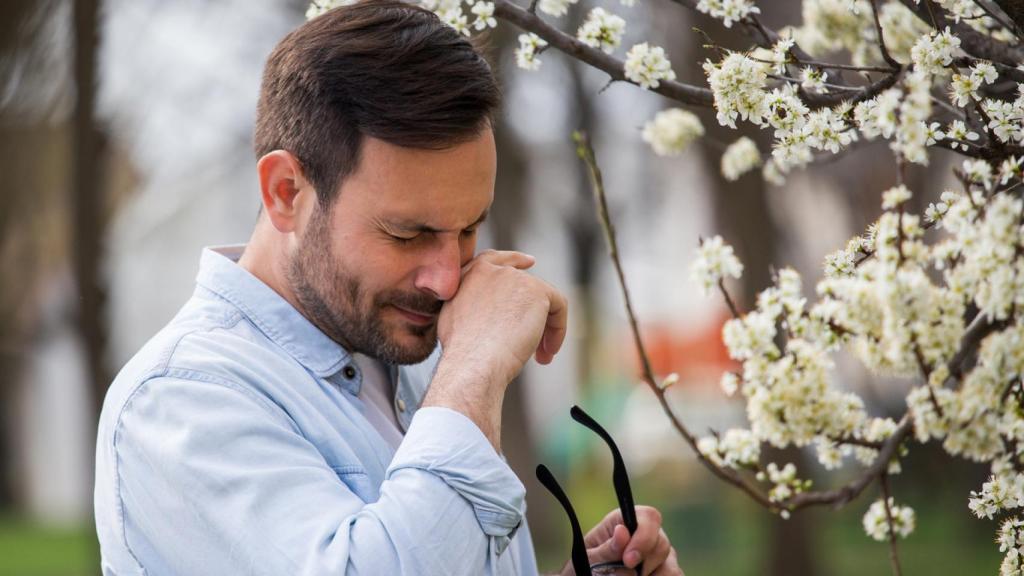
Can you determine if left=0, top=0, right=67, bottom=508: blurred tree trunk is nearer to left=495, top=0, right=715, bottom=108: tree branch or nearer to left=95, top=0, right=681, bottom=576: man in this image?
left=95, top=0, right=681, bottom=576: man

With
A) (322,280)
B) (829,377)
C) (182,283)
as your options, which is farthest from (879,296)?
(182,283)

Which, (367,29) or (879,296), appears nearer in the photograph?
(879,296)

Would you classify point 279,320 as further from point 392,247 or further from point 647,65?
point 647,65

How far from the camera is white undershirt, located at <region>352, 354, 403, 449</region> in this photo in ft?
7.43

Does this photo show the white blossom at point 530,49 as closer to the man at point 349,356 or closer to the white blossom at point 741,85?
the man at point 349,356

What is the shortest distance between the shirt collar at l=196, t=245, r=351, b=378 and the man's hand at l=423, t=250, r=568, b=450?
9.3 inches

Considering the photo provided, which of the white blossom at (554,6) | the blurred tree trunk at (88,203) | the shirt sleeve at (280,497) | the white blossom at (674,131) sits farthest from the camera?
the blurred tree trunk at (88,203)

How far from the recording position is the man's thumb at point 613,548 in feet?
7.21

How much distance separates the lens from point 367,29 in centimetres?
221

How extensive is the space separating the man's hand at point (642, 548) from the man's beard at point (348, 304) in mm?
501

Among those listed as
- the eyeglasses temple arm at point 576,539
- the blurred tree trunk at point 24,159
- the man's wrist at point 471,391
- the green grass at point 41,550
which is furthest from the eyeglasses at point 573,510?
the green grass at point 41,550

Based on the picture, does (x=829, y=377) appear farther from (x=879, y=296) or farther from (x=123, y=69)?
(x=123, y=69)

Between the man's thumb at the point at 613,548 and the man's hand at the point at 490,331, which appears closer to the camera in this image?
the man's hand at the point at 490,331

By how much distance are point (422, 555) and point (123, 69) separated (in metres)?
6.96
